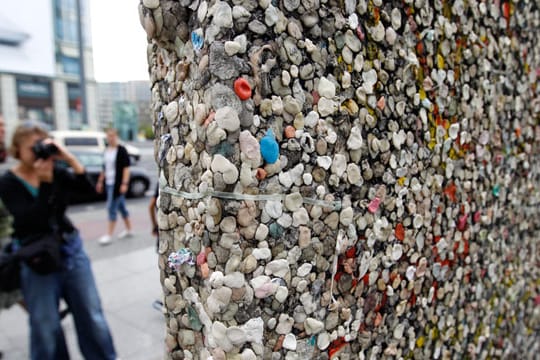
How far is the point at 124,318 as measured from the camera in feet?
11.4

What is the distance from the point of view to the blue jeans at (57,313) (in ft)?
7.41

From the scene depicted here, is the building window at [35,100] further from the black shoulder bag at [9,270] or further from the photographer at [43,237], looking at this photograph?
the photographer at [43,237]

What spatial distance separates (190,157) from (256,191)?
22 centimetres

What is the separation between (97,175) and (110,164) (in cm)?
399

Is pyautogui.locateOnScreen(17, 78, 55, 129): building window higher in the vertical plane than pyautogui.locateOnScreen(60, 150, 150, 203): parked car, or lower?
higher

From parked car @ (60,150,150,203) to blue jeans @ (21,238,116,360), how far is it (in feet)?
21.3

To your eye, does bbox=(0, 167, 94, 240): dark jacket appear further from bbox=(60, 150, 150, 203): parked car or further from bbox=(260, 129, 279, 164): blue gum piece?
bbox=(60, 150, 150, 203): parked car

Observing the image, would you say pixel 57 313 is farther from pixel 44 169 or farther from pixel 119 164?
pixel 119 164

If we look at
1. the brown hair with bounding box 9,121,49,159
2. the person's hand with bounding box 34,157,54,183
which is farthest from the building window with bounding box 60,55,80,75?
the person's hand with bounding box 34,157,54,183

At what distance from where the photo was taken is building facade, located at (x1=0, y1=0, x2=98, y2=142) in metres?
25.7

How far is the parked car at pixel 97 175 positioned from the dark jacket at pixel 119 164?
3353mm

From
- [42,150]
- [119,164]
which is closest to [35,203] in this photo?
[42,150]

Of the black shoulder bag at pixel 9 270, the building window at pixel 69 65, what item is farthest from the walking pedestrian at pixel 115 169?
the building window at pixel 69 65

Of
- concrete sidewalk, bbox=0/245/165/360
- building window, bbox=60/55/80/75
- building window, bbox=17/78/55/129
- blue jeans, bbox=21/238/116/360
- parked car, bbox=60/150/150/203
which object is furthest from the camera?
building window, bbox=60/55/80/75
